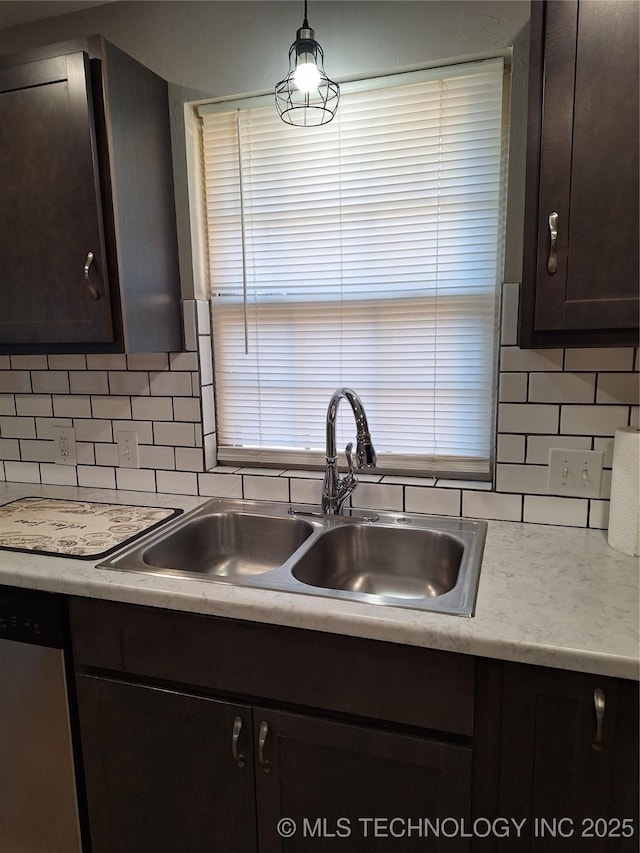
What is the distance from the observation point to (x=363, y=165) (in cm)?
153

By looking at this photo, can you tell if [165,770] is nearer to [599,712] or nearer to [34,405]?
[599,712]

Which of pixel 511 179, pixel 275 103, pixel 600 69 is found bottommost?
pixel 511 179

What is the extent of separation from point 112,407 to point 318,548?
0.88 metres

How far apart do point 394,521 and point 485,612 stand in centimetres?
49

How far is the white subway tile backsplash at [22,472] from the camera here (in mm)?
1946

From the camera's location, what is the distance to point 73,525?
4.90ft

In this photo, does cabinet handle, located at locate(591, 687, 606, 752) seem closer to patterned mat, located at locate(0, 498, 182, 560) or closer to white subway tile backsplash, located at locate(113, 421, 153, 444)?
patterned mat, located at locate(0, 498, 182, 560)

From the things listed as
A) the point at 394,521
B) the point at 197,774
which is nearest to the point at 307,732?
the point at 197,774

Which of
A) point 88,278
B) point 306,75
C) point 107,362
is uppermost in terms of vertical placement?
point 306,75

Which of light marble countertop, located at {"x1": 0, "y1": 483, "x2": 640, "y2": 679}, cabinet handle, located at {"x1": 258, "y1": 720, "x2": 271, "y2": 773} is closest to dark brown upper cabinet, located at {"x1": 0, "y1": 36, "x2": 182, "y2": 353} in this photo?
light marble countertop, located at {"x1": 0, "y1": 483, "x2": 640, "y2": 679}

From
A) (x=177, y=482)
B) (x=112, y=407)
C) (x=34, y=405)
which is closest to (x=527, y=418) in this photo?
(x=177, y=482)

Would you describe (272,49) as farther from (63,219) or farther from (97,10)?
(63,219)

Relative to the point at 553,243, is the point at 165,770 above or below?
below

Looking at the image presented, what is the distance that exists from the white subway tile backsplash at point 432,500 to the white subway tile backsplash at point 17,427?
4.37 feet
